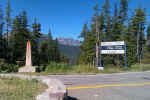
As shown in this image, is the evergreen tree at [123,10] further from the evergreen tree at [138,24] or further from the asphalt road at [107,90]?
the asphalt road at [107,90]

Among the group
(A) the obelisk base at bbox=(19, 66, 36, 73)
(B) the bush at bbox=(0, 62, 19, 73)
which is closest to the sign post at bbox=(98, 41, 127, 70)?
(A) the obelisk base at bbox=(19, 66, 36, 73)

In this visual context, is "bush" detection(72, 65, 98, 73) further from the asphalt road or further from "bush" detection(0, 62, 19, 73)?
"bush" detection(0, 62, 19, 73)

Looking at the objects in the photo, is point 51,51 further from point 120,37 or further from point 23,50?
point 120,37

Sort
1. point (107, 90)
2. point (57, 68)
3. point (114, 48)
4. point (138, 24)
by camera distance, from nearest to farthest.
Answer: point (107, 90) → point (57, 68) → point (114, 48) → point (138, 24)

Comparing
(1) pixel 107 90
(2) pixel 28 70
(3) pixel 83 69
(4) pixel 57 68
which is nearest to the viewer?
(1) pixel 107 90

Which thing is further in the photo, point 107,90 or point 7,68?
point 7,68

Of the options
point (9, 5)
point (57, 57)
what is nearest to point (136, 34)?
point (57, 57)

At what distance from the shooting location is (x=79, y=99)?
463cm

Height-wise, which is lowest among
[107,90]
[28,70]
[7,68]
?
[107,90]

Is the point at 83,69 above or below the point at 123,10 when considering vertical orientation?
below

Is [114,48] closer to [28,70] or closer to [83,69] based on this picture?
[83,69]

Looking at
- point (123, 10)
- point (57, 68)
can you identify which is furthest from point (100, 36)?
point (57, 68)

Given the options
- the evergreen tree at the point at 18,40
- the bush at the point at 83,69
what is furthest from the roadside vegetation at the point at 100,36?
the bush at the point at 83,69

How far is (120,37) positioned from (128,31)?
372 cm
